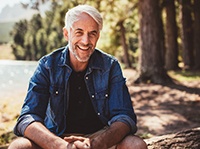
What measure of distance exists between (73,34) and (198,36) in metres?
16.6

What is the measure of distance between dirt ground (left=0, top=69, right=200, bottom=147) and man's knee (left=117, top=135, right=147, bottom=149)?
2.99 meters

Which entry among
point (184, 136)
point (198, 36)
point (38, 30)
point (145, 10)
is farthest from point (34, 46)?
point (184, 136)

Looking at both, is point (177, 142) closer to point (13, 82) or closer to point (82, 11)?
point (82, 11)

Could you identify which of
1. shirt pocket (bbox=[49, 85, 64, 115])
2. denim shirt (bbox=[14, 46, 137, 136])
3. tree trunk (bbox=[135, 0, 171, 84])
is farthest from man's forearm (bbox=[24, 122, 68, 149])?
tree trunk (bbox=[135, 0, 171, 84])

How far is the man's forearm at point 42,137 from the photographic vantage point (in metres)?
2.55

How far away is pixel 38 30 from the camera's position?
77.6 metres

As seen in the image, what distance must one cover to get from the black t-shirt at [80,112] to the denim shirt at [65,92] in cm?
6

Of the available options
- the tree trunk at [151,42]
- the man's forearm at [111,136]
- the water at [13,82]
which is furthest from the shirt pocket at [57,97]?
the water at [13,82]

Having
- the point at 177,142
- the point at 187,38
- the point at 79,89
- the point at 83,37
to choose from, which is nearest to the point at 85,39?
the point at 83,37

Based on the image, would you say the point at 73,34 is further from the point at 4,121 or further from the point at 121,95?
the point at 4,121

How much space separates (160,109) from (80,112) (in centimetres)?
551

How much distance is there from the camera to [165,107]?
8.45 metres

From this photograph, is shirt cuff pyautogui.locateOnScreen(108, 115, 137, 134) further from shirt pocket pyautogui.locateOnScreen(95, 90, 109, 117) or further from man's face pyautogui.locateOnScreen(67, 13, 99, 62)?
man's face pyautogui.locateOnScreen(67, 13, 99, 62)

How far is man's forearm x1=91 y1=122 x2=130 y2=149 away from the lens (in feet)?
8.36
